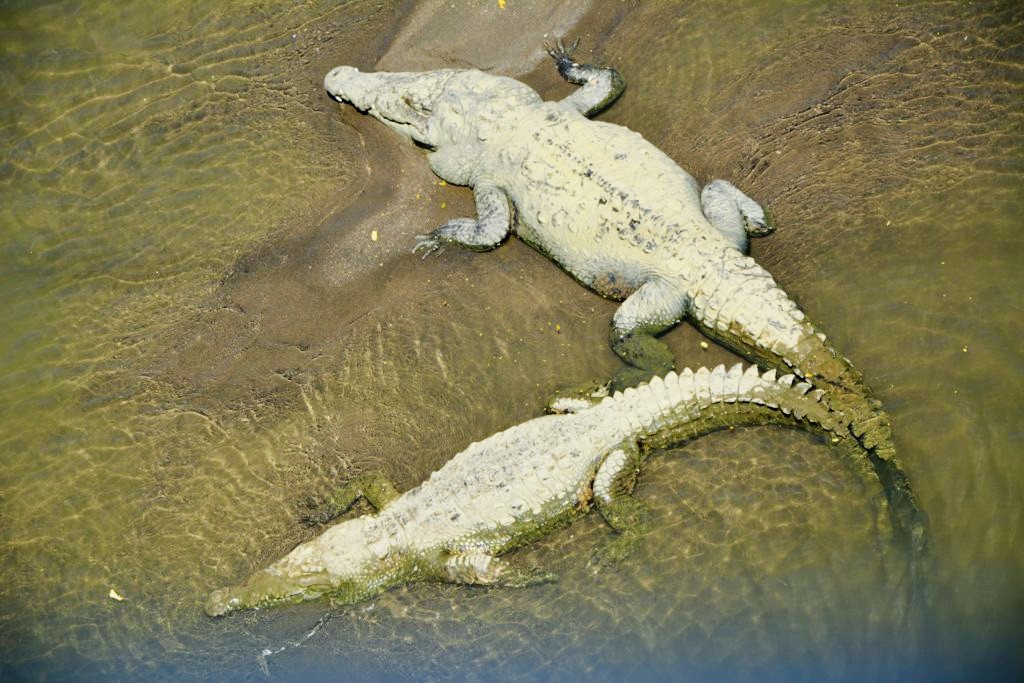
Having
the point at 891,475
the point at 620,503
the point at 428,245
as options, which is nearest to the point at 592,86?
the point at 428,245

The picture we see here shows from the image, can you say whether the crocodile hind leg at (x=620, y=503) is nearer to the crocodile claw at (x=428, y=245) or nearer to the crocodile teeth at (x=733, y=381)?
the crocodile teeth at (x=733, y=381)

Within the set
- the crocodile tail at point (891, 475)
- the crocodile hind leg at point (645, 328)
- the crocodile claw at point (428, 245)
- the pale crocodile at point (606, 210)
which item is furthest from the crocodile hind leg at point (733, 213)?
the crocodile claw at point (428, 245)

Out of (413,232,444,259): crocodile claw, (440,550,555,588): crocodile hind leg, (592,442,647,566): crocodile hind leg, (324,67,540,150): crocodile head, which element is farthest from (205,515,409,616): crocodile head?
(324,67,540,150): crocodile head

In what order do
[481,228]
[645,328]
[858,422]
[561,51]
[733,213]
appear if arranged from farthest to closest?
[561,51] → [481,228] → [733,213] → [645,328] → [858,422]

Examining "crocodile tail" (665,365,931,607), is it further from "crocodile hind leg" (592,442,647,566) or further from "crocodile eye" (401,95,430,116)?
"crocodile eye" (401,95,430,116)

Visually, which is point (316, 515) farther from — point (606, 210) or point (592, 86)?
point (592, 86)

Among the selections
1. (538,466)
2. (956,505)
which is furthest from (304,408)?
(956,505)

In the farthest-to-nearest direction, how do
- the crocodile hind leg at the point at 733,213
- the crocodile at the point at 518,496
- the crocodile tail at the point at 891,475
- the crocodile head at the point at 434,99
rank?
the crocodile head at the point at 434,99
the crocodile hind leg at the point at 733,213
the crocodile at the point at 518,496
the crocodile tail at the point at 891,475
